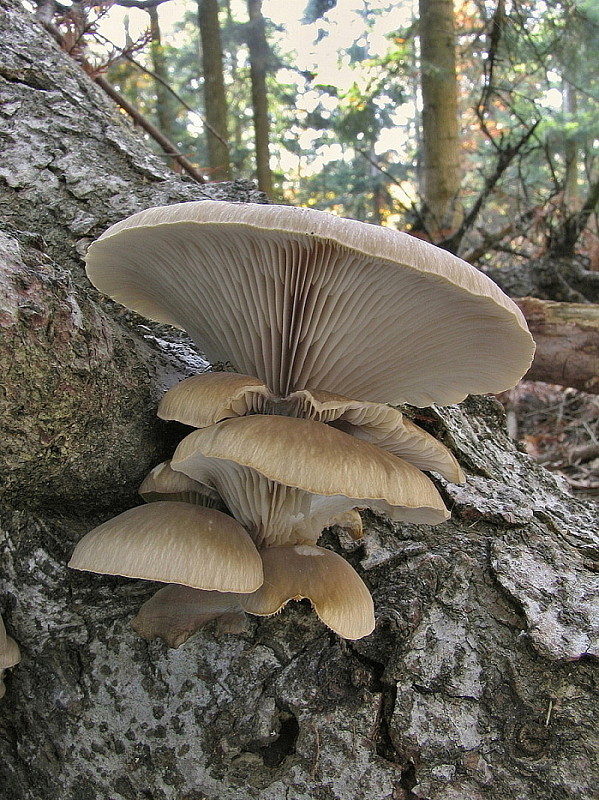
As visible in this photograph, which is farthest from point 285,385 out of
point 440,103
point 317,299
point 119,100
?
point 440,103

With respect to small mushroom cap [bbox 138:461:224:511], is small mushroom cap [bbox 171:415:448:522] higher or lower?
higher

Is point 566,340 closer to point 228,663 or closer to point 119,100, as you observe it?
point 119,100

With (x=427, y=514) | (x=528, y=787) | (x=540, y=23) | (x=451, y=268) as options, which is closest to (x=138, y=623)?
(x=427, y=514)

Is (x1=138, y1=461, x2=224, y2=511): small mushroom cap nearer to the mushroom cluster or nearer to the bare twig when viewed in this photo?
the mushroom cluster

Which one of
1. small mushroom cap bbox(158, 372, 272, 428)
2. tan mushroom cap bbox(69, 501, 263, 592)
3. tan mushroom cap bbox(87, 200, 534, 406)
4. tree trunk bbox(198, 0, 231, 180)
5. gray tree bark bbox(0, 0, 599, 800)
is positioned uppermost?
tree trunk bbox(198, 0, 231, 180)

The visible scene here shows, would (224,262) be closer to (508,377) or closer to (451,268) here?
(451,268)

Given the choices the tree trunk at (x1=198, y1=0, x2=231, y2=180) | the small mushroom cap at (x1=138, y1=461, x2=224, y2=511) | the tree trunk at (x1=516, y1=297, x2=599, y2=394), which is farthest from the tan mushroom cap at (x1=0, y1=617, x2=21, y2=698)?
the tree trunk at (x1=198, y1=0, x2=231, y2=180)

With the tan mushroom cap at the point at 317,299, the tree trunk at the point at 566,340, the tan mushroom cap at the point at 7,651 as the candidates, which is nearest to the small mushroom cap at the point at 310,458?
the tan mushroom cap at the point at 317,299
